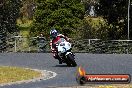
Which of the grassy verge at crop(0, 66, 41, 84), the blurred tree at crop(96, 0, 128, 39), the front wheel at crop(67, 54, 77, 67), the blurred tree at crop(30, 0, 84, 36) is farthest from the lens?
the blurred tree at crop(30, 0, 84, 36)

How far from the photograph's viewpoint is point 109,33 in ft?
136

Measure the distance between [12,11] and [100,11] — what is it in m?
11.7

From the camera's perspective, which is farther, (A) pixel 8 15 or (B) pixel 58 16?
(A) pixel 8 15

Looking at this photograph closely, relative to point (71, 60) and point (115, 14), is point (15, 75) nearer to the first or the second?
point (71, 60)

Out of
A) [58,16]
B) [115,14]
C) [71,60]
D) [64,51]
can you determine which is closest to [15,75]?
[71,60]

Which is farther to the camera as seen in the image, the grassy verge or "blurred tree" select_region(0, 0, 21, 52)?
"blurred tree" select_region(0, 0, 21, 52)

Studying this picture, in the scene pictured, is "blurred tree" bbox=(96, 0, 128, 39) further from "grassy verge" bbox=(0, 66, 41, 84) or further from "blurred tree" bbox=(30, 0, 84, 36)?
"grassy verge" bbox=(0, 66, 41, 84)

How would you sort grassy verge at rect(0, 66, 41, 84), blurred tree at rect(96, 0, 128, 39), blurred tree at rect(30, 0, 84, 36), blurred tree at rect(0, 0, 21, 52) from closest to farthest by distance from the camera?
grassy verge at rect(0, 66, 41, 84), blurred tree at rect(96, 0, 128, 39), blurred tree at rect(30, 0, 84, 36), blurred tree at rect(0, 0, 21, 52)

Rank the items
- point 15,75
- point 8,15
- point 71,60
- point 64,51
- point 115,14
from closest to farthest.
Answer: point 15,75
point 71,60
point 64,51
point 115,14
point 8,15

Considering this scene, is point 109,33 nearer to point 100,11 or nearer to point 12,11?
point 100,11

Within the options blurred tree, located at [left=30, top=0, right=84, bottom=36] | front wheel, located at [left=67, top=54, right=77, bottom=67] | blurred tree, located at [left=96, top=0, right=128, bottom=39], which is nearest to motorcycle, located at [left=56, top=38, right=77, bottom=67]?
front wheel, located at [left=67, top=54, right=77, bottom=67]

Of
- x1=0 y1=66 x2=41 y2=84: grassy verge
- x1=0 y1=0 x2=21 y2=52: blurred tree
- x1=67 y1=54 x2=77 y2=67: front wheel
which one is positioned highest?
x1=0 y1=0 x2=21 y2=52: blurred tree

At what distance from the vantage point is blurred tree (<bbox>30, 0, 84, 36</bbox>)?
46.6 metres

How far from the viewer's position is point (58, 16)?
156 ft
